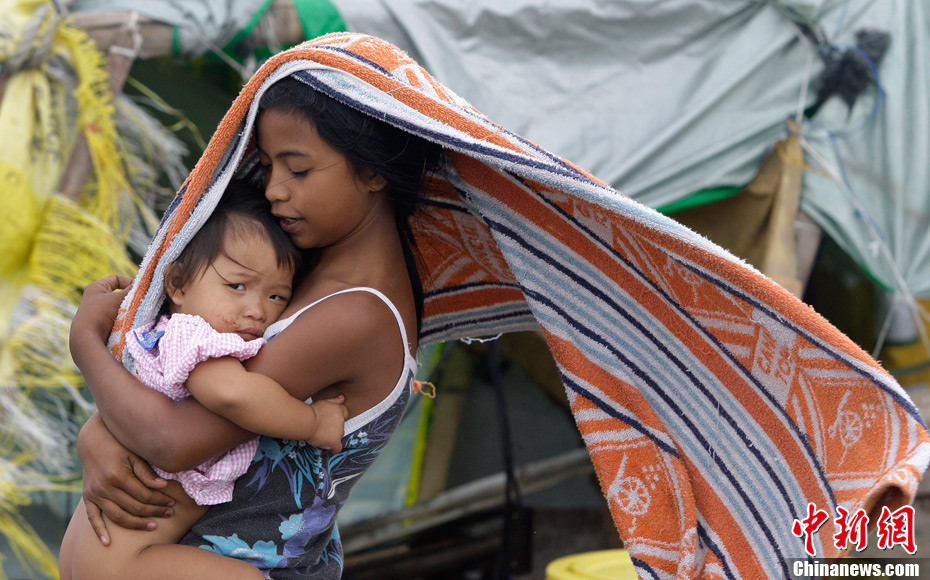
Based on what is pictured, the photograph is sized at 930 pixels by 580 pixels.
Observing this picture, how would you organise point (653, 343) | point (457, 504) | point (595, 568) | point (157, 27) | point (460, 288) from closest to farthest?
point (653, 343) < point (460, 288) < point (595, 568) < point (157, 27) < point (457, 504)

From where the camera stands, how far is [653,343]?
1427mm

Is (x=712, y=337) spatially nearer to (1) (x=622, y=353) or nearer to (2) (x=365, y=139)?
(1) (x=622, y=353)

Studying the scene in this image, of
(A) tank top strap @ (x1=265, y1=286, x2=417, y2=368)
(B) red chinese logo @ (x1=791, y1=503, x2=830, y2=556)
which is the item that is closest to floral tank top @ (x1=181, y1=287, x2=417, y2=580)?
(A) tank top strap @ (x1=265, y1=286, x2=417, y2=368)

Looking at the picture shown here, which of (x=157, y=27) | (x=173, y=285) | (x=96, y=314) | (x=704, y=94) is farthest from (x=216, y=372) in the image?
(x=704, y=94)

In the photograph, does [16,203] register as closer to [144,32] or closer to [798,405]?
[144,32]

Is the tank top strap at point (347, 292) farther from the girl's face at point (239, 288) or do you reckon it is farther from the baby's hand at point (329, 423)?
the baby's hand at point (329, 423)

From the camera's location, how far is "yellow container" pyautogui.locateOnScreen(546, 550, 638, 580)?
2389mm

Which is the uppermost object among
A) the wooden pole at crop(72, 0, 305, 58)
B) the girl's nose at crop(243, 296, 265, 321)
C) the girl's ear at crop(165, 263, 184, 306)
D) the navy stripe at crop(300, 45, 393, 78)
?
the wooden pole at crop(72, 0, 305, 58)

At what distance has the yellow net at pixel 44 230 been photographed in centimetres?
240

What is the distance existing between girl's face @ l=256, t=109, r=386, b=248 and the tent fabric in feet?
0.22

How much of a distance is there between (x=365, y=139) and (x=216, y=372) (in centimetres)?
43

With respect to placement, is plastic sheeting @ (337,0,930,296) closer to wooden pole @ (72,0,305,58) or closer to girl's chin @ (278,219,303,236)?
wooden pole @ (72,0,305,58)

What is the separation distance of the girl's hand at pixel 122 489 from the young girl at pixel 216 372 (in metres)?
0.02

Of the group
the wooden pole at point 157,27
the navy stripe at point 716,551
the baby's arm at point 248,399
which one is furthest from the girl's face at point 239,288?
the wooden pole at point 157,27
